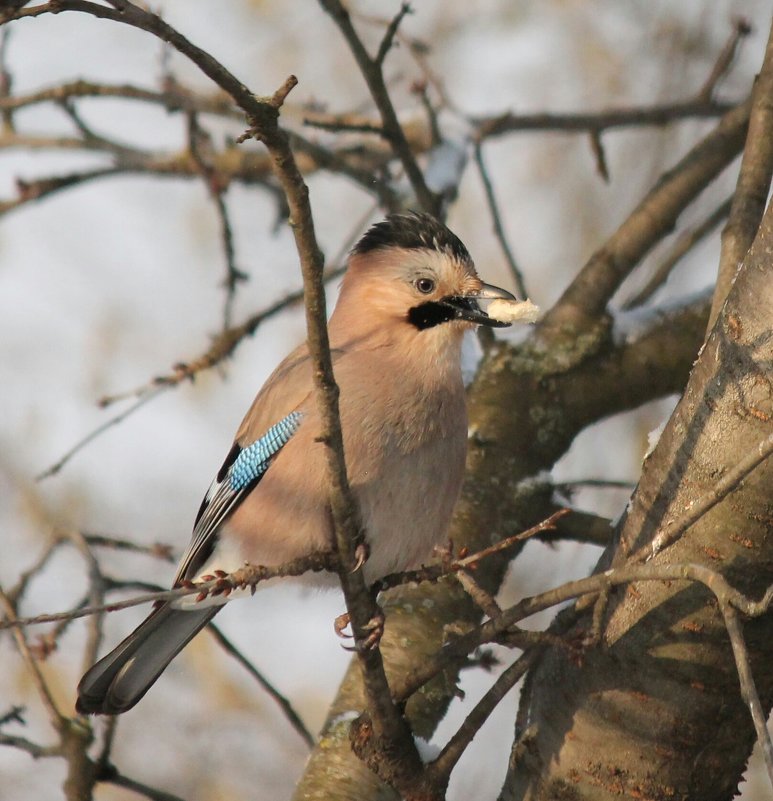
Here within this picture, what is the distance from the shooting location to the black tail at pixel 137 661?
3922 millimetres

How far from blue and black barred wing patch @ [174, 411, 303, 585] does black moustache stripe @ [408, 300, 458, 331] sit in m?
0.54

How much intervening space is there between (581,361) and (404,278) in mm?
1052

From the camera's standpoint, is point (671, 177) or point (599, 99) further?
point (599, 99)

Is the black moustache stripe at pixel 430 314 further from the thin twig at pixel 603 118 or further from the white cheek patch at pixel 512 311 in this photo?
the thin twig at pixel 603 118

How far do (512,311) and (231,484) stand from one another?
43.6 inches

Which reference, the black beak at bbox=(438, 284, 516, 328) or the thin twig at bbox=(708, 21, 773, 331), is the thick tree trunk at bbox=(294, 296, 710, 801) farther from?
the thin twig at bbox=(708, 21, 773, 331)

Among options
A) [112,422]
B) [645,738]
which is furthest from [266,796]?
[645,738]

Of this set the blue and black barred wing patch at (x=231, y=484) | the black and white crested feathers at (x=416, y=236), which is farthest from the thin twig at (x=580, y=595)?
the black and white crested feathers at (x=416, y=236)

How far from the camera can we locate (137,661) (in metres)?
4.00

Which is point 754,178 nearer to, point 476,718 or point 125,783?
point 476,718

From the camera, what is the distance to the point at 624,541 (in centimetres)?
305

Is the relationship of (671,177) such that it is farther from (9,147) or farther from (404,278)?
(9,147)

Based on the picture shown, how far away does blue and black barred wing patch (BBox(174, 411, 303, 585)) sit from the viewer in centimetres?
383

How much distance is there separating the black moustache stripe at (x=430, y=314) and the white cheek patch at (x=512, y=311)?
146 mm
